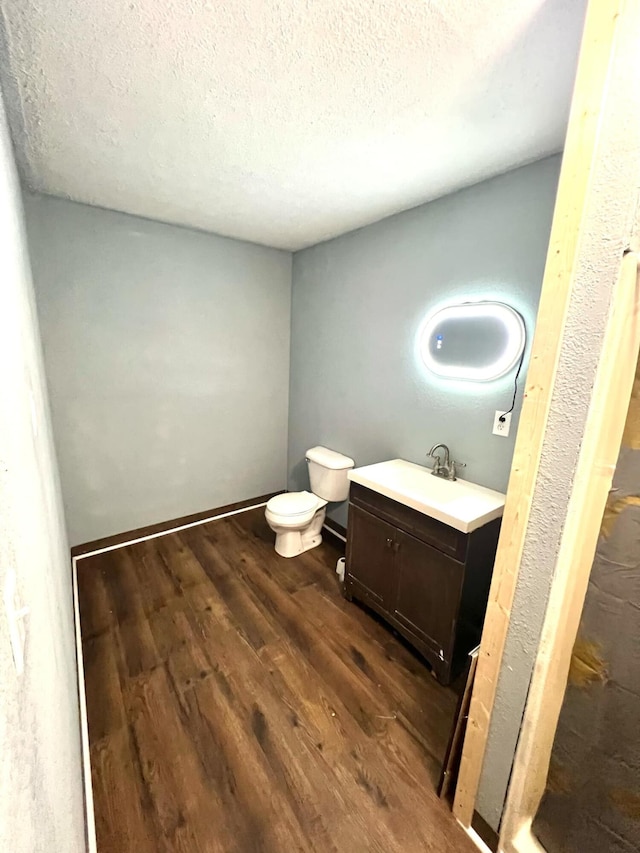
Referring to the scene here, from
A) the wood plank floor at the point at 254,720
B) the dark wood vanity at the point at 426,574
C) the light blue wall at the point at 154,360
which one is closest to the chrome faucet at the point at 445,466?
the dark wood vanity at the point at 426,574

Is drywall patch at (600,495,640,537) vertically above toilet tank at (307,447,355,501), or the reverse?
drywall patch at (600,495,640,537)

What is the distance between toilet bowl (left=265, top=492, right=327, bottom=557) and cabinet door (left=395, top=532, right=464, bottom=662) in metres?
0.88

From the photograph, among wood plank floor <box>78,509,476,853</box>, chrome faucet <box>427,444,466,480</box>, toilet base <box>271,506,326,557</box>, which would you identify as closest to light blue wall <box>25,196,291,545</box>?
wood plank floor <box>78,509,476,853</box>

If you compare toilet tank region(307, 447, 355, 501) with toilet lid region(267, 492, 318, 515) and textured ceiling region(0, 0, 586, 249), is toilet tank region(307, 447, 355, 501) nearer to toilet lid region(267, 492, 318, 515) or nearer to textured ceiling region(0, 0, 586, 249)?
toilet lid region(267, 492, 318, 515)

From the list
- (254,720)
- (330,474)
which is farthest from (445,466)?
(254,720)

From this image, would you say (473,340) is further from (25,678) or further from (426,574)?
(25,678)

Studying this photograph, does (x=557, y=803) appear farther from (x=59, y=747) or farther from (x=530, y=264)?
(x=530, y=264)

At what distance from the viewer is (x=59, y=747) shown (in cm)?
76

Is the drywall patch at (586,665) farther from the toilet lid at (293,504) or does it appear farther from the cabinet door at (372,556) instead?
the toilet lid at (293,504)

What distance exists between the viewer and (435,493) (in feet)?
6.12

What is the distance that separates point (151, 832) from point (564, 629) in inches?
56.7

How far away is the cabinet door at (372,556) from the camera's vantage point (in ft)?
6.18

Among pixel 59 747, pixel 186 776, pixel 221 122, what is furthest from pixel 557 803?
pixel 221 122

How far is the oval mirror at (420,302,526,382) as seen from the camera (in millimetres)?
1738
